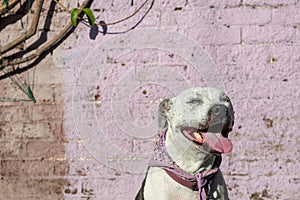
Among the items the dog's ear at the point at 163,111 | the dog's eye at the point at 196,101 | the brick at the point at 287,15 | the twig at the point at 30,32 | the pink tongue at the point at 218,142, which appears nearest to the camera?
the pink tongue at the point at 218,142

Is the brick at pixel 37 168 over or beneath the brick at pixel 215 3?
beneath

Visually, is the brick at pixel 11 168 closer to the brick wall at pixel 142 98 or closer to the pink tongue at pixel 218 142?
the brick wall at pixel 142 98

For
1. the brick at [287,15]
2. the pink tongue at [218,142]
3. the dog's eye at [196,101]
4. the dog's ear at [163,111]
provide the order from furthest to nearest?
the brick at [287,15] < the dog's ear at [163,111] < the dog's eye at [196,101] < the pink tongue at [218,142]

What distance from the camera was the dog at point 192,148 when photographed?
188cm

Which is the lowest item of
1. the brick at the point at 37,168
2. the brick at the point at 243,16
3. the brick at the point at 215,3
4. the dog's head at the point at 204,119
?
the brick at the point at 37,168

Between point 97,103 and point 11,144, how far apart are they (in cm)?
53

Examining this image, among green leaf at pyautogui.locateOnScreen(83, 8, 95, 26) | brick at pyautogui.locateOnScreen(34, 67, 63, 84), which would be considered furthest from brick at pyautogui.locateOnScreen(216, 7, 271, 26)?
brick at pyautogui.locateOnScreen(34, 67, 63, 84)

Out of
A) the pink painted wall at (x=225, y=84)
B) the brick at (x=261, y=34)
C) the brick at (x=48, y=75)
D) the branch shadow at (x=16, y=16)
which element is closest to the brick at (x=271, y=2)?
the pink painted wall at (x=225, y=84)

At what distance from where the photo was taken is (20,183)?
10.7ft

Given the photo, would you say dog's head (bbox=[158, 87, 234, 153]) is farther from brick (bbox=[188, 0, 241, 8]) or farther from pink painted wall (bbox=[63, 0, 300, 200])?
brick (bbox=[188, 0, 241, 8])

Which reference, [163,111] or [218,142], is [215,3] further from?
[218,142]

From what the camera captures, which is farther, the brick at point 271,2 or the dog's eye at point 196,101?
the brick at point 271,2

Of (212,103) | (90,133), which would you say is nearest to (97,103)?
(90,133)

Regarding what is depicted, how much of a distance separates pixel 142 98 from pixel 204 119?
51.3 inches
